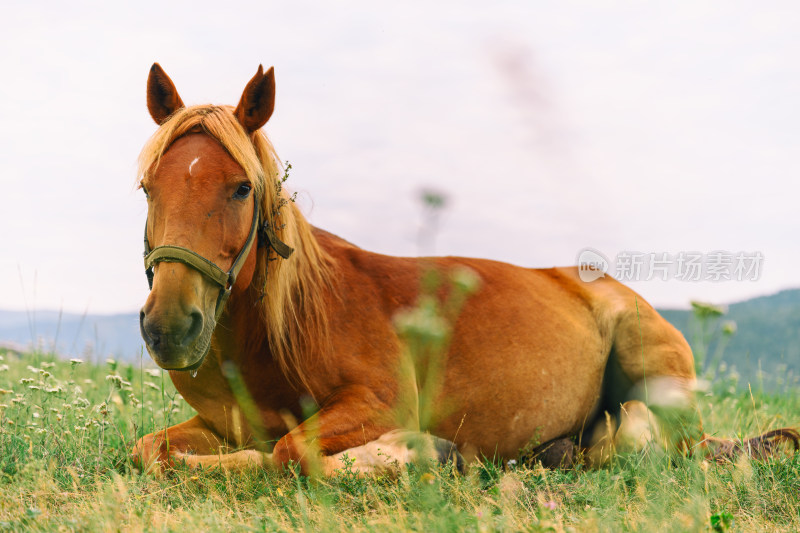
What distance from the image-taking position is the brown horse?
3.35 meters

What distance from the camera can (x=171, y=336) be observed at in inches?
120

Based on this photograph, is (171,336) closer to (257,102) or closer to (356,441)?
(356,441)

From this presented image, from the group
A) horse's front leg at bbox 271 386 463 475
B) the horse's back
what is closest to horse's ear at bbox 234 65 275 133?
the horse's back

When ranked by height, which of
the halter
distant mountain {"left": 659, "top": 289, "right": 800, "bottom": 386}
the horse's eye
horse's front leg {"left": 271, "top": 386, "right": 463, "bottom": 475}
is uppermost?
the horse's eye

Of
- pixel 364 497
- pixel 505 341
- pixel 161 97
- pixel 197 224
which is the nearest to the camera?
pixel 364 497

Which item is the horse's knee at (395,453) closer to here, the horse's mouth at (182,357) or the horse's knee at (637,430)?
the horse's mouth at (182,357)

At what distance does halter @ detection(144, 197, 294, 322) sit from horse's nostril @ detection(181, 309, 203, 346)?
21cm

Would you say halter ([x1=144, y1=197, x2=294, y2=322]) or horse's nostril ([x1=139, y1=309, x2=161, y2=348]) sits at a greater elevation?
halter ([x1=144, y1=197, x2=294, y2=322])

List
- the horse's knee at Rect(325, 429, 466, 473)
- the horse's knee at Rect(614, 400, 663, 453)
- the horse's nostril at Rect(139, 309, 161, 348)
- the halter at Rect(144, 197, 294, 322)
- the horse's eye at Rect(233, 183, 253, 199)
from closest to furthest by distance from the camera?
the horse's nostril at Rect(139, 309, 161, 348), the halter at Rect(144, 197, 294, 322), the horse's eye at Rect(233, 183, 253, 199), the horse's knee at Rect(325, 429, 466, 473), the horse's knee at Rect(614, 400, 663, 453)

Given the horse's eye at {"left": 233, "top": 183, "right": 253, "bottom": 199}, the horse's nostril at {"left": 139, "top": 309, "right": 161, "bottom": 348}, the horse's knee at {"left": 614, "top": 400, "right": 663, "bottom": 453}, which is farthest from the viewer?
the horse's knee at {"left": 614, "top": 400, "right": 663, "bottom": 453}

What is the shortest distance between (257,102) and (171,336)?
152 cm

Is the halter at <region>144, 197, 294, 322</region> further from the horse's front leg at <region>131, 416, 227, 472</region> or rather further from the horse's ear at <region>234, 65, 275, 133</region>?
the horse's front leg at <region>131, 416, 227, 472</region>

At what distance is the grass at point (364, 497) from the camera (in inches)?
107

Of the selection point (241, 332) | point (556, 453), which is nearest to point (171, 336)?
point (241, 332)
